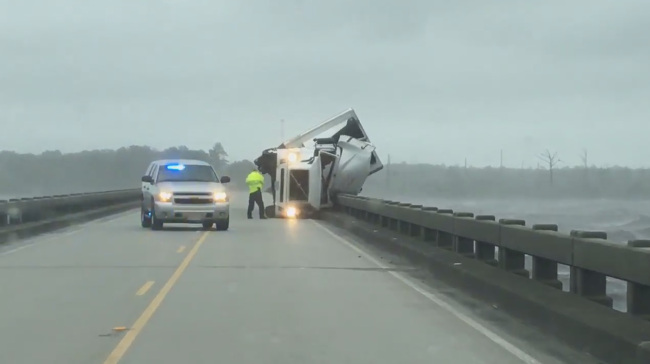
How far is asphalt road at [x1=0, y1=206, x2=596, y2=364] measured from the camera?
8953 millimetres

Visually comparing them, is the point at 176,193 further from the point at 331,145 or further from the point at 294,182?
the point at 331,145

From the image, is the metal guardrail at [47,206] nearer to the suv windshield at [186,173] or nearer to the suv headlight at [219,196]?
the suv windshield at [186,173]

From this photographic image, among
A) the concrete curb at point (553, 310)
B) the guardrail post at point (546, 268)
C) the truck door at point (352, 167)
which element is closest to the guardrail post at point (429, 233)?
the concrete curb at point (553, 310)

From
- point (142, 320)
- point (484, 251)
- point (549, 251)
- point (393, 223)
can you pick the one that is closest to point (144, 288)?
point (142, 320)

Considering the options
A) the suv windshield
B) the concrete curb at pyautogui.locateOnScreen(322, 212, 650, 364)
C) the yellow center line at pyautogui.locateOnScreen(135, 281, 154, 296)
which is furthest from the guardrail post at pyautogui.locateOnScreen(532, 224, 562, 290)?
the suv windshield

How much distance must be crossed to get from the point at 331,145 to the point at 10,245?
1983cm

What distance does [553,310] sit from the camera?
968cm

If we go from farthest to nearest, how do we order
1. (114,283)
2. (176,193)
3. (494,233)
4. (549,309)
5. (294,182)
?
(294,182) → (176,193) → (114,283) → (494,233) → (549,309)

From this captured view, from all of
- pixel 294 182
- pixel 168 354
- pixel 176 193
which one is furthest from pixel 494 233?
pixel 294 182

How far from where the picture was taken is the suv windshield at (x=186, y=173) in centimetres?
2962

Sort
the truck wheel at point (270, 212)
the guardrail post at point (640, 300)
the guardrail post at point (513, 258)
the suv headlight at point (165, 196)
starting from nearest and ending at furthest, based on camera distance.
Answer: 1. the guardrail post at point (640, 300)
2. the guardrail post at point (513, 258)
3. the suv headlight at point (165, 196)
4. the truck wheel at point (270, 212)

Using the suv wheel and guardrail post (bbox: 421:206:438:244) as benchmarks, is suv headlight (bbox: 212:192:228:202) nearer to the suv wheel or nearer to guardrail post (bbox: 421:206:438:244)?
the suv wheel

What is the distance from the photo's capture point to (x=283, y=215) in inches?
1565

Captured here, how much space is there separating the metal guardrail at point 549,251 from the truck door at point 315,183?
1925 cm
